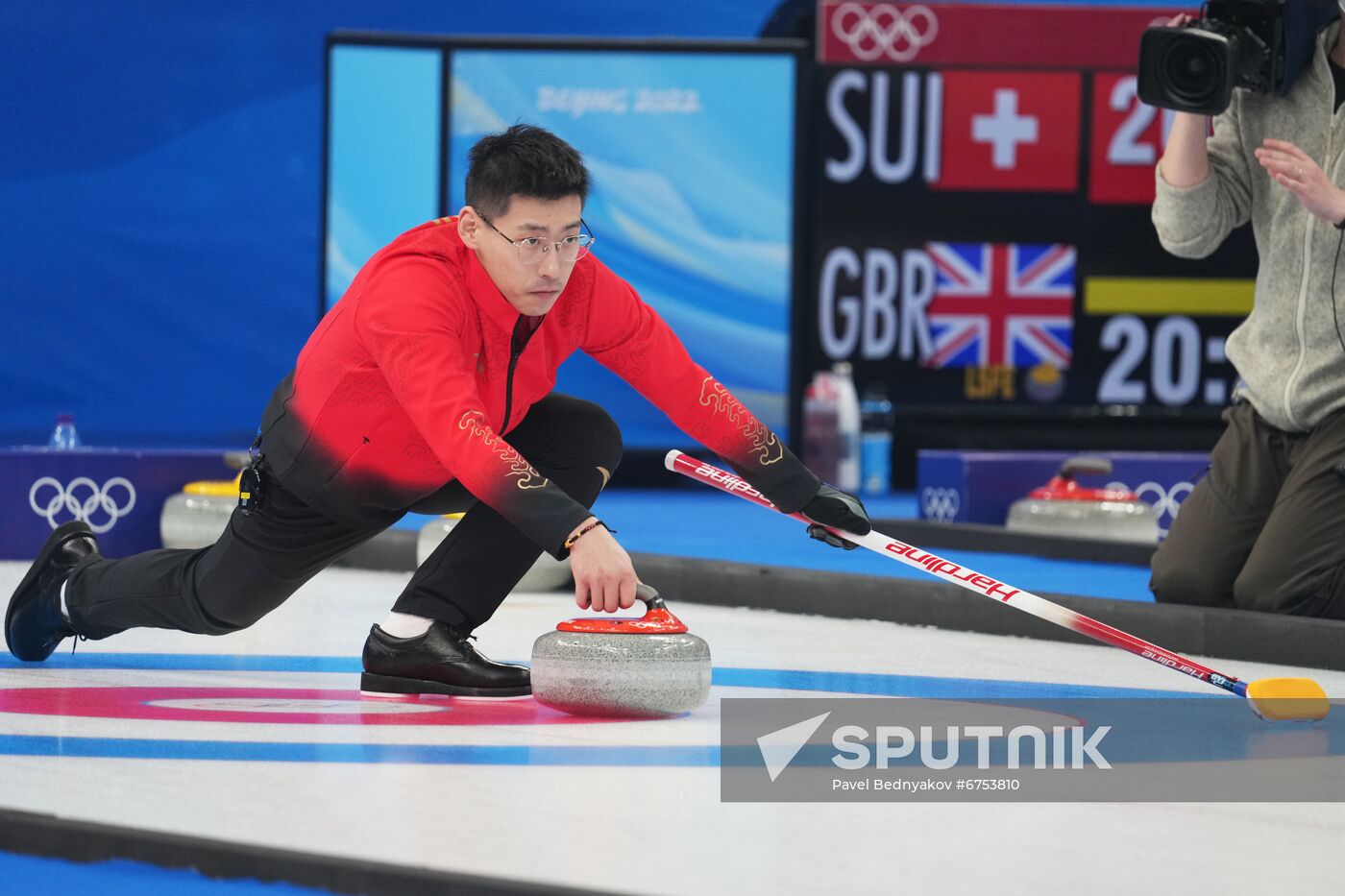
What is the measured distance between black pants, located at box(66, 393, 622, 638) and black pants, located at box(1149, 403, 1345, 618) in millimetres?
1323

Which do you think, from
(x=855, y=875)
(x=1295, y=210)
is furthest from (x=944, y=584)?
(x=855, y=875)

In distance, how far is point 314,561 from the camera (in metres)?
2.91

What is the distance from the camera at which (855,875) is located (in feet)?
5.75

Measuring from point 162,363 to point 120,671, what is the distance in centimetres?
540

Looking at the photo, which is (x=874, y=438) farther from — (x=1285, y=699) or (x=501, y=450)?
(x=501, y=450)

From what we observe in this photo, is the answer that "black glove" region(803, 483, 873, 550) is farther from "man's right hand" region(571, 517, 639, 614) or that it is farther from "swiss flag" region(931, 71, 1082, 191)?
"swiss flag" region(931, 71, 1082, 191)

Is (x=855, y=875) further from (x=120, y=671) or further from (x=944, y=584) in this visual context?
(x=944, y=584)

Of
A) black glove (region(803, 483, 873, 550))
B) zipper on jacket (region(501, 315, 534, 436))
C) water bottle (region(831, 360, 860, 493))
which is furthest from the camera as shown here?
water bottle (region(831, 360, 860, 493))

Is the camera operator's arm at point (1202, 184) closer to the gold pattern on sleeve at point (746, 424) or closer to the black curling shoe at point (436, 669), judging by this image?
the gold pattern on sleeve at point (746, 424)

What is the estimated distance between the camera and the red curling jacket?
2547 mm

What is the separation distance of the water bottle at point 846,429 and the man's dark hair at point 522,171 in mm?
4736

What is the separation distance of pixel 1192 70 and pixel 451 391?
1.78 metres
